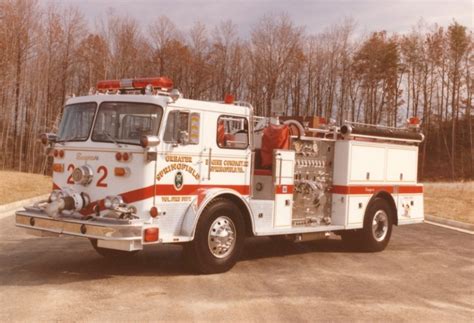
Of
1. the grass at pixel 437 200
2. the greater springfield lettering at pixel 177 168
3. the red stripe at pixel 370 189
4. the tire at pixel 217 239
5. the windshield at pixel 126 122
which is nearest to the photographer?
the greater springfield lettering at pixel 177 168

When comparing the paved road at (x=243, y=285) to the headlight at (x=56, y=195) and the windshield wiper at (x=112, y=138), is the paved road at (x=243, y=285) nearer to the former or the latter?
the headlight at (x=56, y=195)

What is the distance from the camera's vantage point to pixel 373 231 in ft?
35.6

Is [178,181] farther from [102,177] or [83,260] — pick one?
[83,260]

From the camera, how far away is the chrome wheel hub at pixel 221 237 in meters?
7.84

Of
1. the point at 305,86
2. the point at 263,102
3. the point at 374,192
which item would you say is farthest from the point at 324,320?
the point at 305,86

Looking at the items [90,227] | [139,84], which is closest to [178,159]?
[139,84]

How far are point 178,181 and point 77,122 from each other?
1.71 m

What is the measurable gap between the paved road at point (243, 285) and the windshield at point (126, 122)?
6.02 feet

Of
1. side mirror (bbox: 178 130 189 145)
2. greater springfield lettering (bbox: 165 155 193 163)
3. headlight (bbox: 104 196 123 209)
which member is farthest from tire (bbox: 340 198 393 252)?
headlight (bbox: 104 196 123 209)

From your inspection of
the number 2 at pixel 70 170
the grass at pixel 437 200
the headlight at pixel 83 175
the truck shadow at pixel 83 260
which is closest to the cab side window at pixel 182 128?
the headlight at pixel 83 175

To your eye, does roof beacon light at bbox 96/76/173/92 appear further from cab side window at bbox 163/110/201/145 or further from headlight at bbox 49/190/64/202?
headlight at bbox 49/190/64/202

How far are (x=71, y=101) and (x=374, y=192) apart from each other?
5759 millimetres

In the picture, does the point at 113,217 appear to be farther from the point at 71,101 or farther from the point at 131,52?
the point at 131,52

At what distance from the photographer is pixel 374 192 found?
10867 mm
